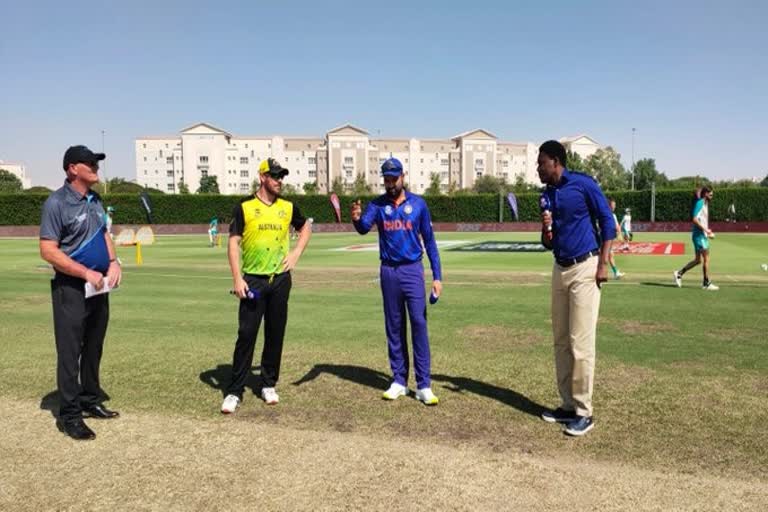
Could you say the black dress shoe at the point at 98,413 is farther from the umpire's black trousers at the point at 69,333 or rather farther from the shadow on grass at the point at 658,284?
the shadow on grass at the point at 658,284

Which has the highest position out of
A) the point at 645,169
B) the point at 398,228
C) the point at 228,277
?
the point at 645,169

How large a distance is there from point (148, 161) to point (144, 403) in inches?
7083

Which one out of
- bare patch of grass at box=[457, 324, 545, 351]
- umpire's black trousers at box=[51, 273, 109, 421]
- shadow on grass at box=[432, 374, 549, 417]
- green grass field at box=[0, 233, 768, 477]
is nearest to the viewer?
green grass field at box=[0, 233, 768, 477]

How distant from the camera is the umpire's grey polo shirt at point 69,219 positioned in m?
4.70

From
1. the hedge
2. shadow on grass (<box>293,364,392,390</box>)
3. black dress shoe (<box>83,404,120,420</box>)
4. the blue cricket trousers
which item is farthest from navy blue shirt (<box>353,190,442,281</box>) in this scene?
the hedge

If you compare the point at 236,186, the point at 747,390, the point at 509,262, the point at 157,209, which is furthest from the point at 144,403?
the point at 236,186

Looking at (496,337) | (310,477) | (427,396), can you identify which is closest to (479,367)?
(427,396)

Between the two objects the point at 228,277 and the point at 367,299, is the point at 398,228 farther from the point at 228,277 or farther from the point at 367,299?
the point at 228,277

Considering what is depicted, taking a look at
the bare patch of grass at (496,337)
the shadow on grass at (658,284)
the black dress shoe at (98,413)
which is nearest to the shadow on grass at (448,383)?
the bare patch of grass at (496,337)

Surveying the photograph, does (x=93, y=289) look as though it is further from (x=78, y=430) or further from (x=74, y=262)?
(x=78, y=430)

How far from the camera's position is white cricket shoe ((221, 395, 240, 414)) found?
5.26 metres

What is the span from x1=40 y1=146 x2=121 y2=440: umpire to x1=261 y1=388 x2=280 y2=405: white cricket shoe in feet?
4.97

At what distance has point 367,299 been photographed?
1245 cm

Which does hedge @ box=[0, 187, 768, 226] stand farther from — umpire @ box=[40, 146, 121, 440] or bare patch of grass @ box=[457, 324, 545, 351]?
umpire @ box=[40, 146, 121, 440]
